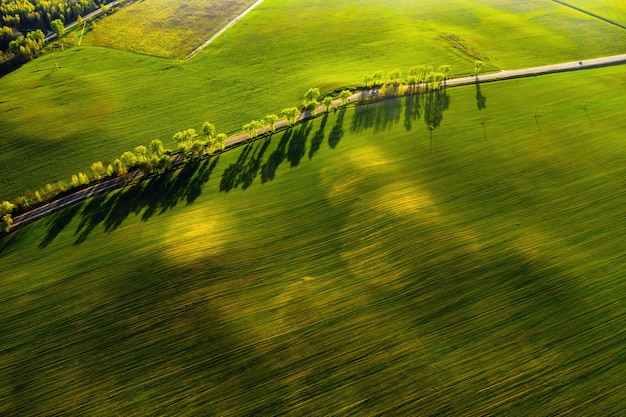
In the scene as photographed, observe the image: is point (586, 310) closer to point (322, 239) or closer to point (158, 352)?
point (322, 239)

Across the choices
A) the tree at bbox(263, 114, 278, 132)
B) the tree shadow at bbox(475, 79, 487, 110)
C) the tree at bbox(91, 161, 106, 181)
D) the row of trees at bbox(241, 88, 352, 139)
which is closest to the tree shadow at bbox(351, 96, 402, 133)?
the row of trees at bbox(241, 88, 352, 139)

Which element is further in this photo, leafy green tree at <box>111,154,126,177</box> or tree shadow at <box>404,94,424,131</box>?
tree shadow at <box>404,94,424,131</box>

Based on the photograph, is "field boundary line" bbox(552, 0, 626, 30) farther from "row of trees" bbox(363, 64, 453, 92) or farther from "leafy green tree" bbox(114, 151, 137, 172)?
"leafy green tree" bbox(114, 151, 137, 172)

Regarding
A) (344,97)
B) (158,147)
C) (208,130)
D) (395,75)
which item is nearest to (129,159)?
(158,147)

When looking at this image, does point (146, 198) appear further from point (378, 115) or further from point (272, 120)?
point (378, 115)

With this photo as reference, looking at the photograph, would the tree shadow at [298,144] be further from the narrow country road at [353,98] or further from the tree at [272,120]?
the tree at [272,120]

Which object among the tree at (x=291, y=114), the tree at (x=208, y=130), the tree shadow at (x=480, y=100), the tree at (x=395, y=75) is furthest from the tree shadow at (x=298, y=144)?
the tree shadow at (x=480, y=100)

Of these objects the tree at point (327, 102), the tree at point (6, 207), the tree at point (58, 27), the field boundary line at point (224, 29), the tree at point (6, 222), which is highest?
the tree at point (58, 27)
